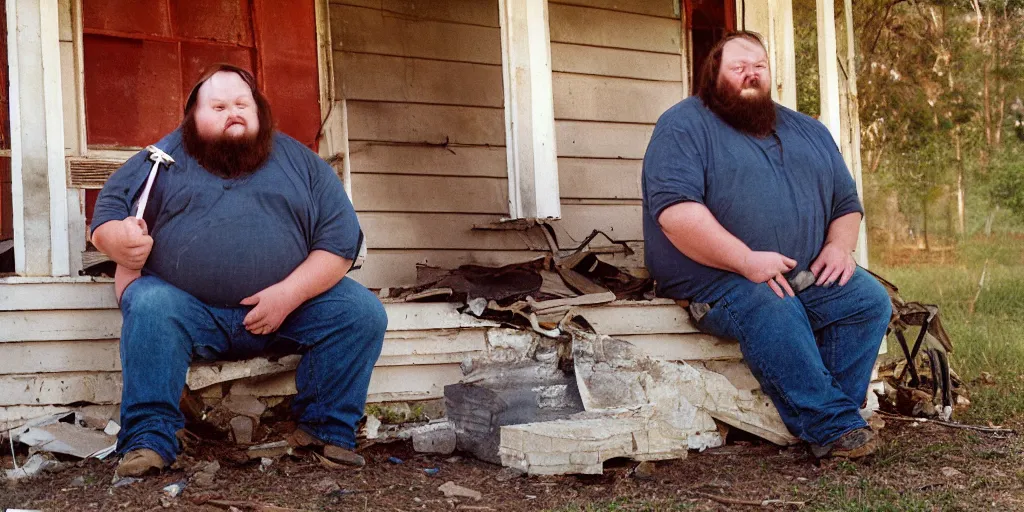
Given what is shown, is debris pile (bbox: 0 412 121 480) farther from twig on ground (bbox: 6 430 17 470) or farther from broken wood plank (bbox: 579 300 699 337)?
broken wood plank (bbox: 579 300 699 337)

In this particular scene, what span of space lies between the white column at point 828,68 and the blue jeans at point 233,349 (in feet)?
9.34

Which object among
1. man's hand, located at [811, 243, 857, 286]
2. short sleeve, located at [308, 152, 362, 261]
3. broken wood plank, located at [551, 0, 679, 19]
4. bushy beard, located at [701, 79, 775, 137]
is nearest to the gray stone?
short sleeve, located at [308, 152, 362, 261]

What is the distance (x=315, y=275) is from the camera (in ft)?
11.5

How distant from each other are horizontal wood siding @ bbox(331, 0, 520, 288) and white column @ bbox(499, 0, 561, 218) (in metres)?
Answer: 0.86

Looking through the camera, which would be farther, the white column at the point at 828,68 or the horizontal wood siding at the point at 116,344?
the white column at the point at 828,68

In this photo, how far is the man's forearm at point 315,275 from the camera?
3477 millimetres

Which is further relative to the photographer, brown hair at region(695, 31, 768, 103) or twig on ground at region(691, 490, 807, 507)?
brown hair at region(695, 31, 768, 103)

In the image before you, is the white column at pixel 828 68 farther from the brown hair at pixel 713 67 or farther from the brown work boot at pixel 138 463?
the brown work boot at pixel 138 463

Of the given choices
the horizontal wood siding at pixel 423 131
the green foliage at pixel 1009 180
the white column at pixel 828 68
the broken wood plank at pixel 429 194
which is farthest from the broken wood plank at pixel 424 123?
the green foliage at pixel 1009 180

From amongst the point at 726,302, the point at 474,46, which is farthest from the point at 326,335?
the point at 474,46

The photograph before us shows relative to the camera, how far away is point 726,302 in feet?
12.8

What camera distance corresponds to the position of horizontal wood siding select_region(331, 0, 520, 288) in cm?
543

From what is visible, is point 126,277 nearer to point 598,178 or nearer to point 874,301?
point 874,301

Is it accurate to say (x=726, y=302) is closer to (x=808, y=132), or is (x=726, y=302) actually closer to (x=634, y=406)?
(x=634, y=406)
